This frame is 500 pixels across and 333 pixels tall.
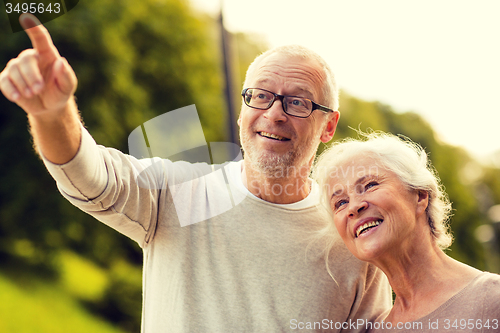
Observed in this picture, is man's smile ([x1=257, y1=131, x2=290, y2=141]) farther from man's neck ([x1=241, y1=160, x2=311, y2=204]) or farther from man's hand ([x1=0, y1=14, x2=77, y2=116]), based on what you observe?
man's hand ([x1=0, y1=14, x2=77, y2=116])

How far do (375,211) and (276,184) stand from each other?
0.55 m

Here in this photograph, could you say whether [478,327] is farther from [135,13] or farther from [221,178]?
[135,13]

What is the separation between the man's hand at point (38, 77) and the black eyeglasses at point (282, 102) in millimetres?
1045

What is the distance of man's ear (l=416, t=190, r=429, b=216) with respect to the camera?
1.92 metres

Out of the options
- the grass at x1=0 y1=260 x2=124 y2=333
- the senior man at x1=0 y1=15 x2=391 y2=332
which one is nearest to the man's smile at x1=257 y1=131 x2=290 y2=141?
the senior man at x1=0 y1=15 x2=391 y2=332

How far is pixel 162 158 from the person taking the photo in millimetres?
Answer: 2033

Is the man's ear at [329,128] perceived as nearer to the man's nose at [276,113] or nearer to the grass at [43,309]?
the man's nose at [276,113]

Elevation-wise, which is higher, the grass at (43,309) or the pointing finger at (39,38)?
the pointing finger at (39,38)

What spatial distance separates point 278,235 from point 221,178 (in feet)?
1.41

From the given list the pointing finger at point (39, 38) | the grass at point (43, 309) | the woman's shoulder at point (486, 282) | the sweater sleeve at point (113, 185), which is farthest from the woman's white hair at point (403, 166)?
the grass at point (43, 309)

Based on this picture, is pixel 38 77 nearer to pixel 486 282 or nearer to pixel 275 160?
pixel 275 160

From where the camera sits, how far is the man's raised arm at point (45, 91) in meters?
1.16

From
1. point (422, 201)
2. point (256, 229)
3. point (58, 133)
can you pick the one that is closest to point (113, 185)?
point (58, 133)

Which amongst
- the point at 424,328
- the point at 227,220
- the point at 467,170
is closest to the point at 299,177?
the point at 227,220
